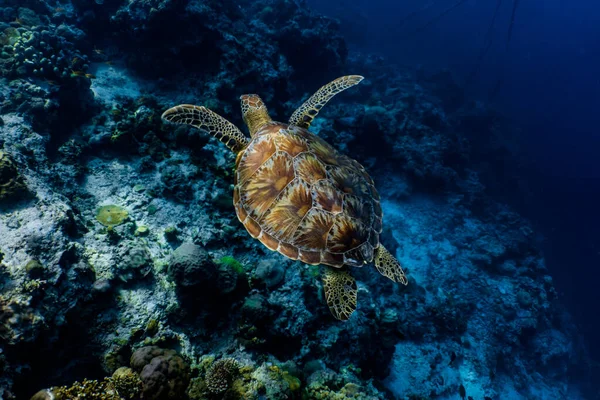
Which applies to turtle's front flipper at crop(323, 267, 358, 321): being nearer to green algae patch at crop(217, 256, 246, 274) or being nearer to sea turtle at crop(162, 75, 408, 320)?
sea turtle at crop(162, 75, 408, 320)

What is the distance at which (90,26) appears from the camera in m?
7.20

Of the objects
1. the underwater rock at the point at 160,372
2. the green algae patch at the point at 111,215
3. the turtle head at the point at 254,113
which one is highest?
the turtle head at the point at 254,113

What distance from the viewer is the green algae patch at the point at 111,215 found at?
12.2 feet

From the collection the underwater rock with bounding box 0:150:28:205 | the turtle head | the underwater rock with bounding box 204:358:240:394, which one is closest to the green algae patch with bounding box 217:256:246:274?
the underwater rock with bounding box 204:358:240:394

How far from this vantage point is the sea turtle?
10.7ft

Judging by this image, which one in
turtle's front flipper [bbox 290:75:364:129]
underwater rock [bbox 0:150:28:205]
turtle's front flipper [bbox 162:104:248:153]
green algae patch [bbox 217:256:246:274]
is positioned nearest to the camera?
underwater rock [bbox 0:150:28:205]

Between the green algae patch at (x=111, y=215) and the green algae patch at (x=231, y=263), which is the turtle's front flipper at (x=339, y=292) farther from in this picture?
the green algae patch at (x=111, y=215)

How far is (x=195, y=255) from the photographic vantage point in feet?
10.9

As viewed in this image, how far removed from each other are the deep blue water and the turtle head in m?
14.9

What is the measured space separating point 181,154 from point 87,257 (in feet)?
7.56

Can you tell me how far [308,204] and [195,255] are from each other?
5.05ft

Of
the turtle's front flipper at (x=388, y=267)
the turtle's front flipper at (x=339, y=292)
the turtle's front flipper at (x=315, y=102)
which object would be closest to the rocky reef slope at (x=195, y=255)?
the turtle's front flipper at (x=339, y=292)

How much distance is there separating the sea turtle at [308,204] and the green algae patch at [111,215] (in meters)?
1.54

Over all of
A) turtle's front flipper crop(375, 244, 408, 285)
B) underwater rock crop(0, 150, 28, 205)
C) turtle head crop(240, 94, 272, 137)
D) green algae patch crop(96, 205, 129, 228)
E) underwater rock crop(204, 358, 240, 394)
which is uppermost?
turtle head crop(240, 94, 272, 137)
